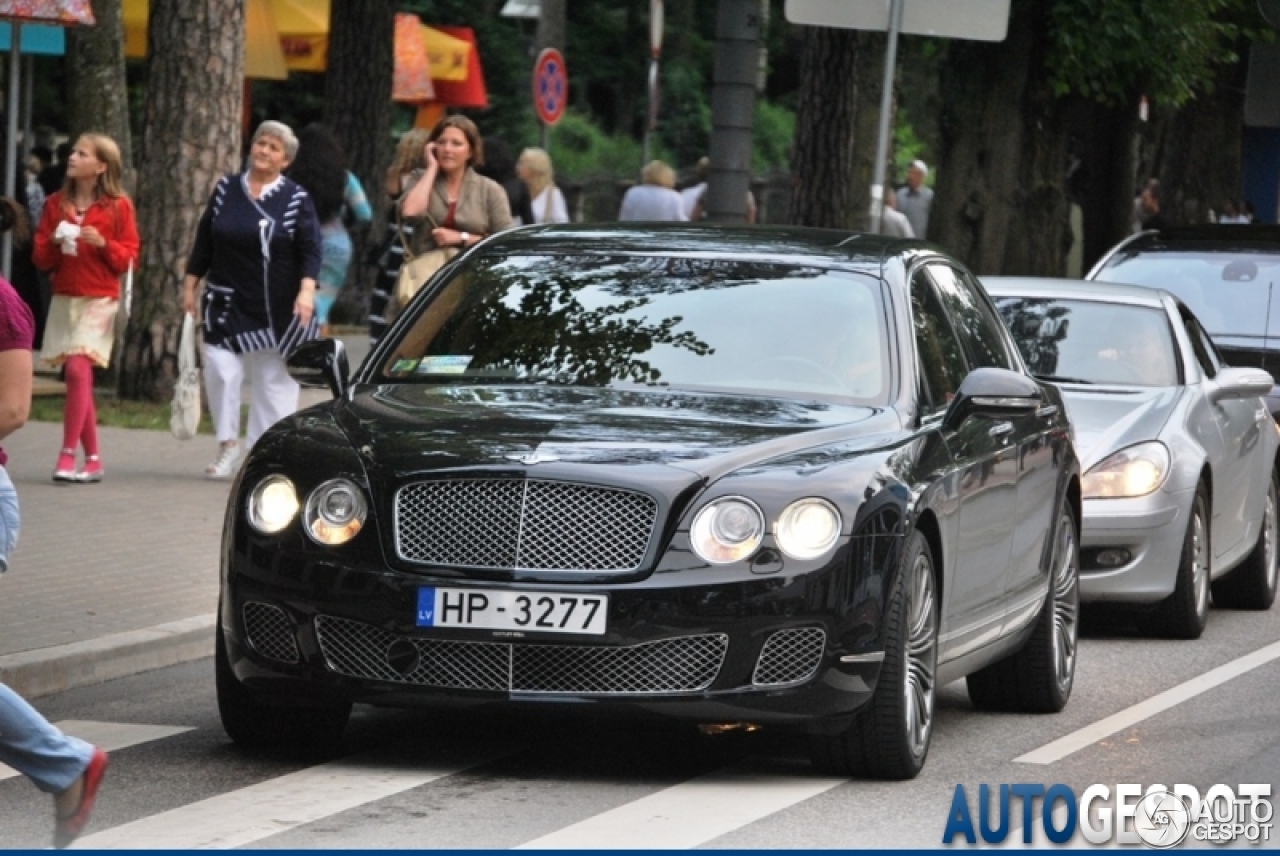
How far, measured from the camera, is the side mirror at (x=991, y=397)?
27.6 feet

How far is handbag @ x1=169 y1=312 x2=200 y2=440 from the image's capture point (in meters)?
14.7

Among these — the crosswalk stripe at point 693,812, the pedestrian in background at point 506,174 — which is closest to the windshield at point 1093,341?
the pedestrian in background at point 506,174

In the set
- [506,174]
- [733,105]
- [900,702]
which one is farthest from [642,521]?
[506,174]

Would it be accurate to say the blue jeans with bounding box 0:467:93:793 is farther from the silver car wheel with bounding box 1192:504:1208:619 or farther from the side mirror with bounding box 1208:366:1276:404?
the side mirror with bounding box 1208:366:1276:404

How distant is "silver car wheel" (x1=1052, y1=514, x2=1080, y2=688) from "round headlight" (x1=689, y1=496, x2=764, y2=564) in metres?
2.37

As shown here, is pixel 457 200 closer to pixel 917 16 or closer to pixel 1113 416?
pixel 917 16

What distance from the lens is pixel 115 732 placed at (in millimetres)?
8445

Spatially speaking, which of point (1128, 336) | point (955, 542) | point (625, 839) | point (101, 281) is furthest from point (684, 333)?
point (101, 281)

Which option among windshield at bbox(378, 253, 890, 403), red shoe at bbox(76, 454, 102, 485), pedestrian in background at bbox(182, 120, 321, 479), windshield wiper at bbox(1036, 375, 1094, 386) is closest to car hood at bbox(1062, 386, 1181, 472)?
windshield wiper at bbox(1036, 375, 1094, 386)

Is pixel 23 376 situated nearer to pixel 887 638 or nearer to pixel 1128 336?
pixel 887 638

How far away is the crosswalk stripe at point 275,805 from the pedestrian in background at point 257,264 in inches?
265

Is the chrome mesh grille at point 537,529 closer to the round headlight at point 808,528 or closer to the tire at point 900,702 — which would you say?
the round headlight at point 808,528

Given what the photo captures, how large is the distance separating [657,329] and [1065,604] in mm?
2023

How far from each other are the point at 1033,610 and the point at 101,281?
24.2 feet
